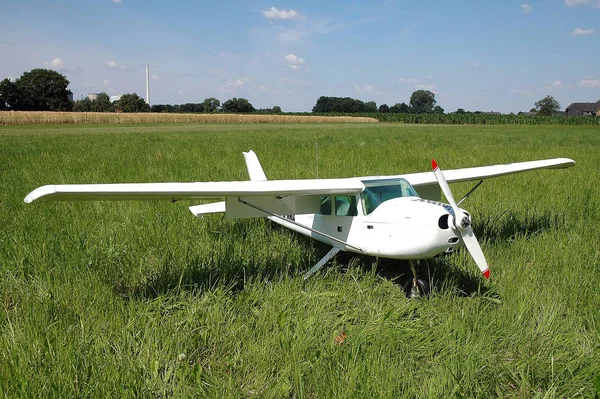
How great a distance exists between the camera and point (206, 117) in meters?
80.2

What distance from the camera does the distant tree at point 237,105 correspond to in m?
140

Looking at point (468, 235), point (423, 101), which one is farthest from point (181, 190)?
point (423, 101)

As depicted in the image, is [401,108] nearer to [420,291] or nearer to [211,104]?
[211,104]

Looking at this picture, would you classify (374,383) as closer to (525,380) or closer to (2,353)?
(525,380)

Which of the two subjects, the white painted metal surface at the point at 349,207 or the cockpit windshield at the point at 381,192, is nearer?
the white painted metal surface at the point at 349,207

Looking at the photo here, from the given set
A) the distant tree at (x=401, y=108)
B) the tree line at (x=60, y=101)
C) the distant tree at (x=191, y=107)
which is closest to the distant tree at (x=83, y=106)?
the tree line at (x=60, y=101)

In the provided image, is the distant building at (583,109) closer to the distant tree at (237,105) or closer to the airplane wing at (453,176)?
the distant tree at (237,105)

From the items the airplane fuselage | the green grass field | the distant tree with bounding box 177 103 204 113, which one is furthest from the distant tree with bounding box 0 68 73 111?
the airplane fuselage

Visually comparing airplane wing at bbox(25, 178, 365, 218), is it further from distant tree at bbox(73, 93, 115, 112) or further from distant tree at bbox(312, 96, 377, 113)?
distant tree at bbox(312, 96, 377, 113)

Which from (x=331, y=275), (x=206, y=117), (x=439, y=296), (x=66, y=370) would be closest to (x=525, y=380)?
(x=439, y=296)

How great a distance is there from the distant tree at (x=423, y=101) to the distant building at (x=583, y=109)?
55.7m

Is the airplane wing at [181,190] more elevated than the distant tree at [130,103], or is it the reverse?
the distant tree at [130,103]

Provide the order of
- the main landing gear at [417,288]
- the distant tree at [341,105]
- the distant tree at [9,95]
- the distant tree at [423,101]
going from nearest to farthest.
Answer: the main landing gear at [417,288] → the distant tree at [9,95] → the distant tree at [341,105] → the distant tree at [423,101]

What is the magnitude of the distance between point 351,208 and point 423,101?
206 metres
